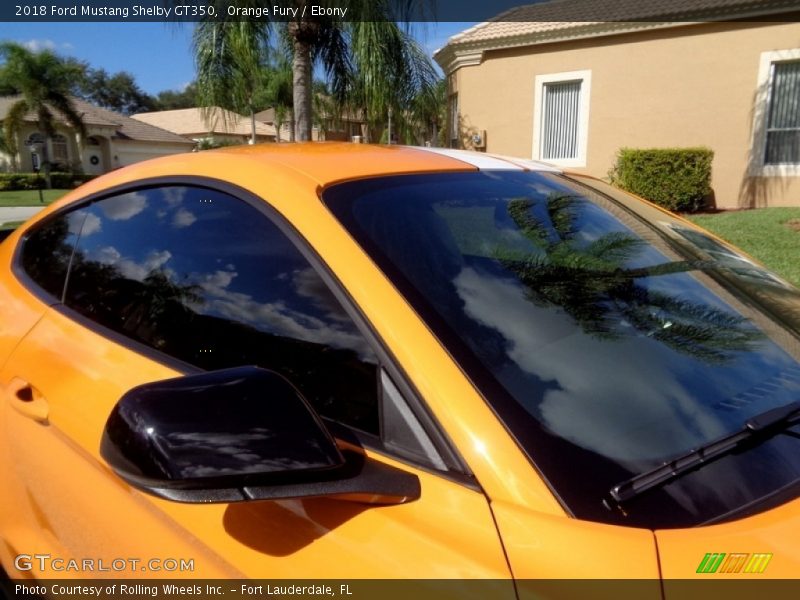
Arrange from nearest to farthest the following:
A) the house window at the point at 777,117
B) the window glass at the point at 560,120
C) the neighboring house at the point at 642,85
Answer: the house window at the point at 777,117 → the neighboring house at the point at 642,85 → the window glass at the point at 560,120

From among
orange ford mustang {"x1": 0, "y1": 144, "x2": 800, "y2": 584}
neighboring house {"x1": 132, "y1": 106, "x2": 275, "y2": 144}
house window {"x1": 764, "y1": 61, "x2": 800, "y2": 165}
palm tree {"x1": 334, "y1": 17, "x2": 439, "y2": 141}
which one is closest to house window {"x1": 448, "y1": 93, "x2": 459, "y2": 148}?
palm tree {"x1": 334, "y1": 17, "x2": 439, "y2": 141}

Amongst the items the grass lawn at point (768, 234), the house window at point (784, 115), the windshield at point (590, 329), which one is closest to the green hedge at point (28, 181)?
the house window at point (784, 115)

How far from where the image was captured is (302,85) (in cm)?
1023

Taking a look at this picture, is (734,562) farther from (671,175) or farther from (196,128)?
(196,128)

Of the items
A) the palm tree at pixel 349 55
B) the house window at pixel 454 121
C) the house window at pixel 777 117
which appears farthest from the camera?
the house window at pixel 454 121

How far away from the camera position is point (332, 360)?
131 cm

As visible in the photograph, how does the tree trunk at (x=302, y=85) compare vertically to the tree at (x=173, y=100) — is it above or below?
below

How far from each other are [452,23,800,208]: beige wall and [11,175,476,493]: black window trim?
12.3 m

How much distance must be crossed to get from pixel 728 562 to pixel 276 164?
4.14 ft

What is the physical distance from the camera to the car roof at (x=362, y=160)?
1.57 m

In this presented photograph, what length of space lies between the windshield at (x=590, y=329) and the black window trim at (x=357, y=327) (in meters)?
0.10

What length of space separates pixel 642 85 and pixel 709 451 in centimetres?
1297

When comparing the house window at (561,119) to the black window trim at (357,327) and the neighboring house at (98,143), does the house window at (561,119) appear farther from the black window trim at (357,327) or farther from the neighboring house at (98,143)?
the neighboring house at (98,143)

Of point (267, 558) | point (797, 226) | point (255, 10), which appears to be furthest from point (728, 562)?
point (255, 10)
